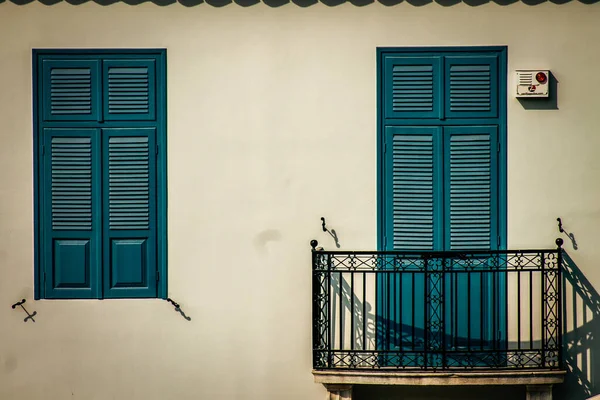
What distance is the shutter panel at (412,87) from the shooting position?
709 cm

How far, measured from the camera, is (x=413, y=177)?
709 cm

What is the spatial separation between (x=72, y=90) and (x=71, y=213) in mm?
1290

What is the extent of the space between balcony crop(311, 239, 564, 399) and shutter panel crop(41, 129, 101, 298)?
240 cm

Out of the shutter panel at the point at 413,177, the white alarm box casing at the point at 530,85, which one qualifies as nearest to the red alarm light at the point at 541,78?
the white alarm box casing at the point at 530,85

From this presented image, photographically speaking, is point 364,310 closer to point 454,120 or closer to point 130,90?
point 454,120

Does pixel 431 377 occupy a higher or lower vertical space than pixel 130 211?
lower

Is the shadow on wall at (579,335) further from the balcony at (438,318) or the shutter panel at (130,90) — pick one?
the shutter panel at (130,90)

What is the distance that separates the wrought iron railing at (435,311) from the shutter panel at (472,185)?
0.25 meters

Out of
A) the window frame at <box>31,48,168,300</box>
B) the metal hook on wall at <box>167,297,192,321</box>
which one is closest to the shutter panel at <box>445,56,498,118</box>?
the window frame at <box>31,48,168,300</box>

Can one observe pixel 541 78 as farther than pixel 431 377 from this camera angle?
Yes

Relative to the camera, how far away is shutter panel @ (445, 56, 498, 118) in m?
7.07

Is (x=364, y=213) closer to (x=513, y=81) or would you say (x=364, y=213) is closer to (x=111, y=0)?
(x=513, y=81)

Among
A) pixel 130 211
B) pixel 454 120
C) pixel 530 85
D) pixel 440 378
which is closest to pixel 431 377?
pixel 440 378

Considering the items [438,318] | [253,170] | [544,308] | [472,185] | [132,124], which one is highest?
[132,124]
